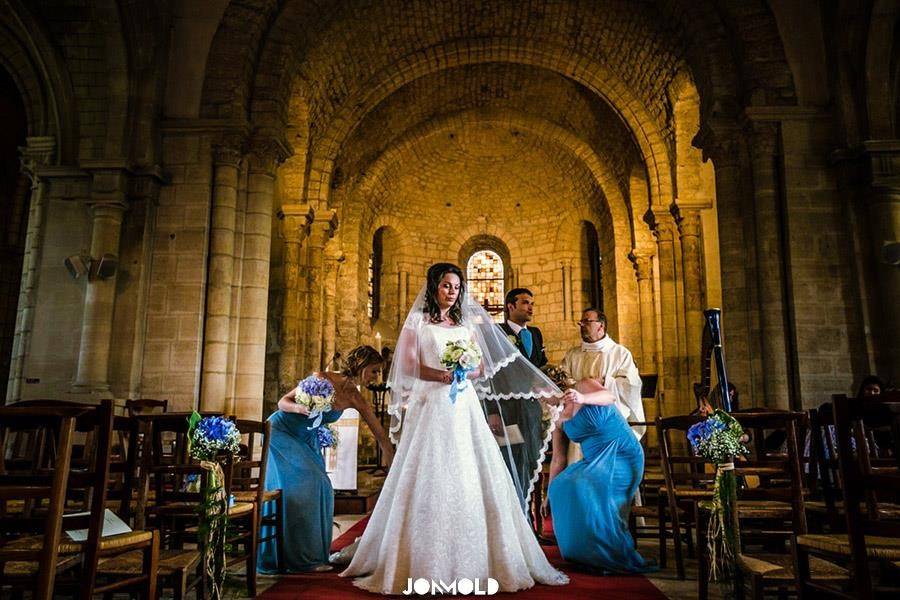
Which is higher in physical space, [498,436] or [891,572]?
[498,436]

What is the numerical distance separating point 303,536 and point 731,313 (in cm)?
617

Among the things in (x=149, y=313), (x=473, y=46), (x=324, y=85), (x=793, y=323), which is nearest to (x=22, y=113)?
(x=324, y=85)

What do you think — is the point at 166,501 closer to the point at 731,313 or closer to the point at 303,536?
the point at 303,536

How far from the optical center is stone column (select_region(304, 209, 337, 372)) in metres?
14.3

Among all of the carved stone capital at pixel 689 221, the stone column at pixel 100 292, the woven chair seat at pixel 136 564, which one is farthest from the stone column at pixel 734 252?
the stone column at pixel 100 292

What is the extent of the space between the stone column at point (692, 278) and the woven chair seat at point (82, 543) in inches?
437

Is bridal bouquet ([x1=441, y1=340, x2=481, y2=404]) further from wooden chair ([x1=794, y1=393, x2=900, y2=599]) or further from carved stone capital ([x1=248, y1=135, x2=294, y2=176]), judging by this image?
carved stone capital ([x1=248, y1=135, x2=294, y2=176])

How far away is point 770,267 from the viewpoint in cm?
852

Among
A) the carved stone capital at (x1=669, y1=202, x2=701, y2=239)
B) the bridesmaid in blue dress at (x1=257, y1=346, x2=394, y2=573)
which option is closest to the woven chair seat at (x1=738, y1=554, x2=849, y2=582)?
the bridesmaid in blue dress at (x1=257, y1=346, x2=394, y2=573)

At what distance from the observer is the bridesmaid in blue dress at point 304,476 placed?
457cm

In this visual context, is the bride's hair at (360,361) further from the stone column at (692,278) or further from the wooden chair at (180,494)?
the stone column at (692,278)

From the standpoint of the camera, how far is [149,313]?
8766 mm

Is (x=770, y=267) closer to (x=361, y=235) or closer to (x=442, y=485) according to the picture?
(x=442, y=485)

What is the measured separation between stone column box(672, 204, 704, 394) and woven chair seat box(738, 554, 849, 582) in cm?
978
